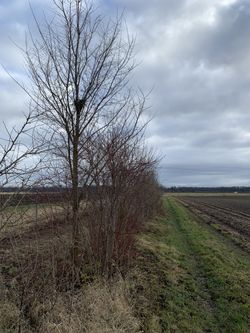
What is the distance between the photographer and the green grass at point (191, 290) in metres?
8.10

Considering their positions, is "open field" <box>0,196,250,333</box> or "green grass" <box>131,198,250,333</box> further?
"green grass" <box>131,198,250,333</box>

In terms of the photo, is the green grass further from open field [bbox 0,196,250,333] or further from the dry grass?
the dry grass

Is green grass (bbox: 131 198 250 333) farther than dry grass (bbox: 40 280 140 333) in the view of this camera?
Yes

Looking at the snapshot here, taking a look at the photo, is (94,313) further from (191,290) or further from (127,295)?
(191,290)

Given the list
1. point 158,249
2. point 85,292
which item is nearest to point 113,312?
point 85,292

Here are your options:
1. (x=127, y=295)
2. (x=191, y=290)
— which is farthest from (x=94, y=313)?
(x=191, y=290)

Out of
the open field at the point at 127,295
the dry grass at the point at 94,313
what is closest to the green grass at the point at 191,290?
the open field at the point at 127,295

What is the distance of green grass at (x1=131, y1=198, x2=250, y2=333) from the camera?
8.10m

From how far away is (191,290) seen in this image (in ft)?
34.8

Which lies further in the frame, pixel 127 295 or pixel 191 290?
pixel 191 290

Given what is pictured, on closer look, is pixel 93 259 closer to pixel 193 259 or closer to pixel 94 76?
pixel 94 76

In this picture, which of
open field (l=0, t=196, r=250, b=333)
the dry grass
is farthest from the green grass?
the dry grass

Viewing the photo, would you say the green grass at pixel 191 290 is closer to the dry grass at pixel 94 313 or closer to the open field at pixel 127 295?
the open field at pixel 127 295

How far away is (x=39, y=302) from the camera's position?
22.6 feet
